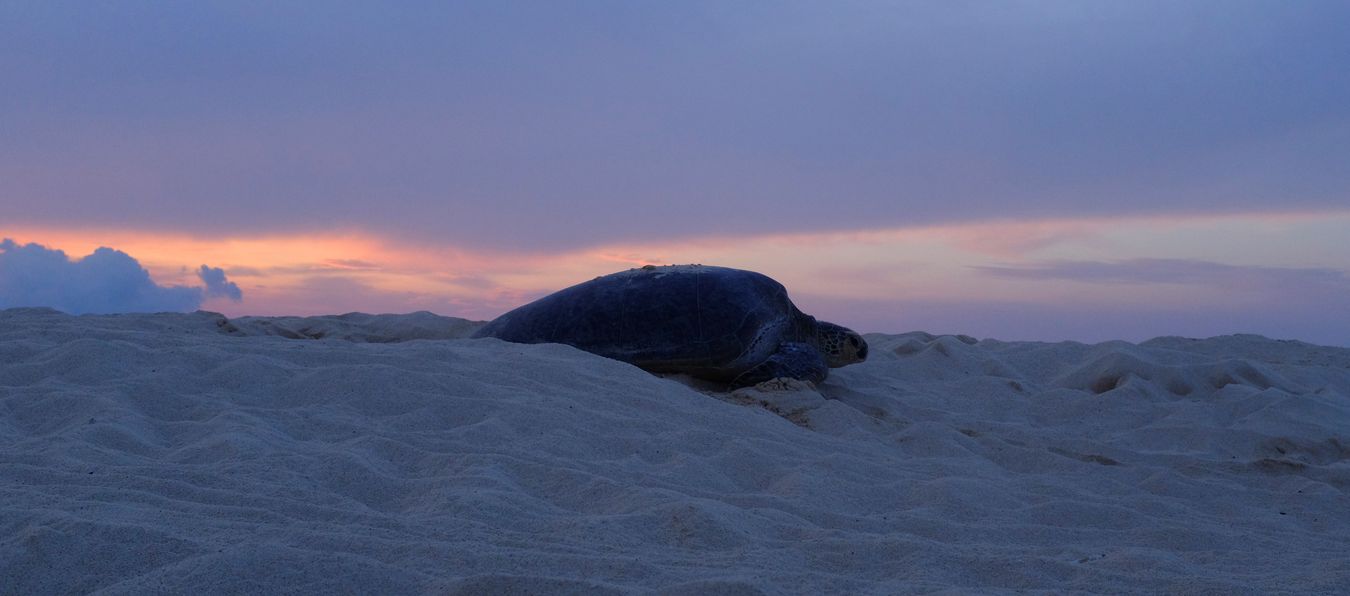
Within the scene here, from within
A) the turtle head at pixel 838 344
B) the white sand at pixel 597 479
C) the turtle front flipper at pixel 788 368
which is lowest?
the white sand at pixel 597 479

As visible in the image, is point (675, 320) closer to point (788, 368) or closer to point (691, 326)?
point (691, 326)

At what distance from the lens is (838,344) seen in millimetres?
7113

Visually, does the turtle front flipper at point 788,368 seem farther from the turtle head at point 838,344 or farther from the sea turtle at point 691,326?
the turtle head at point 838,344

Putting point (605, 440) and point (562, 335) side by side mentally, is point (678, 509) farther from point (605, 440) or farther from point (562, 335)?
point (562, 335)

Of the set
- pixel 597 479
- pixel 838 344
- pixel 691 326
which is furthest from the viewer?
pixel 838 344

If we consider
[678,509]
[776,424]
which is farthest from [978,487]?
[678,509]

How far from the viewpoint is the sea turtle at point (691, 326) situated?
635 cm

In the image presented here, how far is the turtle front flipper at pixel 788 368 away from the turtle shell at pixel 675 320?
7cm

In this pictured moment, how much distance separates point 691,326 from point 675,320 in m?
0.12

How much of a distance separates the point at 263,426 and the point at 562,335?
9.87ft

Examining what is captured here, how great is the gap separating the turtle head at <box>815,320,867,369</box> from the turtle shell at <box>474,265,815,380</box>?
155 millimetres

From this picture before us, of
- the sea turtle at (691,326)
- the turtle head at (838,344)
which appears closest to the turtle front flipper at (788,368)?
the sea turtle at (691,326)

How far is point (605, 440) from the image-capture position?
4.07 metres

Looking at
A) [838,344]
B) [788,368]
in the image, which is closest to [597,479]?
[788,368]
